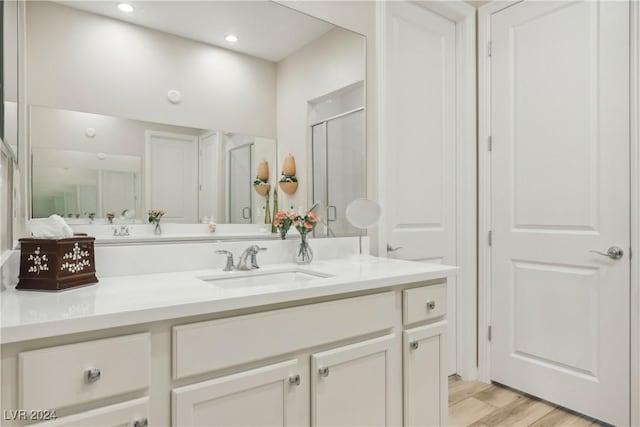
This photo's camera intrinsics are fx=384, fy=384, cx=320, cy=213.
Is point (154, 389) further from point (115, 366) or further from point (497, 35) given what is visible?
Answer: point (497, 35)

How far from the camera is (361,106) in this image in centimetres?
204

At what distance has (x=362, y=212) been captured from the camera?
1.88 meters

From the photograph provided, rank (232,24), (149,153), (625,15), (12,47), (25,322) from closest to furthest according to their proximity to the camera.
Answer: (25,322)
(12,47)
(149,153)
(232,24)
(625,15)

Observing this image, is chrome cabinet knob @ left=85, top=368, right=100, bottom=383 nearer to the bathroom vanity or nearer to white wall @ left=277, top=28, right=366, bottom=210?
the bathroom vanity

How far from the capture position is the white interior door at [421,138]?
2.20m

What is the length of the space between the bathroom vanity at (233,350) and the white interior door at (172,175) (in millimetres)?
A: 266

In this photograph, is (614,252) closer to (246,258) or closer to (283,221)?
(283,221)

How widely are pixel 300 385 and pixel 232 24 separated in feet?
4.86

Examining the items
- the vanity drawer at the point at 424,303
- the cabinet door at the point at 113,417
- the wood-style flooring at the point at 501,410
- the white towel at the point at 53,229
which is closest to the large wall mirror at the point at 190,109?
the white towel at the point at 53,229

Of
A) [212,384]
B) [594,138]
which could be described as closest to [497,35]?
[594,138]

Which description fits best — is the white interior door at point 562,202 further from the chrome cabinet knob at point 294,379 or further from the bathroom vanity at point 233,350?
the chrome cabinet knob at point 294,379

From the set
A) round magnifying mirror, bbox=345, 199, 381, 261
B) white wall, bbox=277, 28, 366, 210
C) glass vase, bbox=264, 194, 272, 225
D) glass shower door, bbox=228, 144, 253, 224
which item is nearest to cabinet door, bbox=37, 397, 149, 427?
glass shower door, bbox=228, 144, 253, 224

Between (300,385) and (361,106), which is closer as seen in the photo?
(300,385)

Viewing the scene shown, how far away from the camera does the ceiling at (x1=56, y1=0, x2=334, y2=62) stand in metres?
1.47
